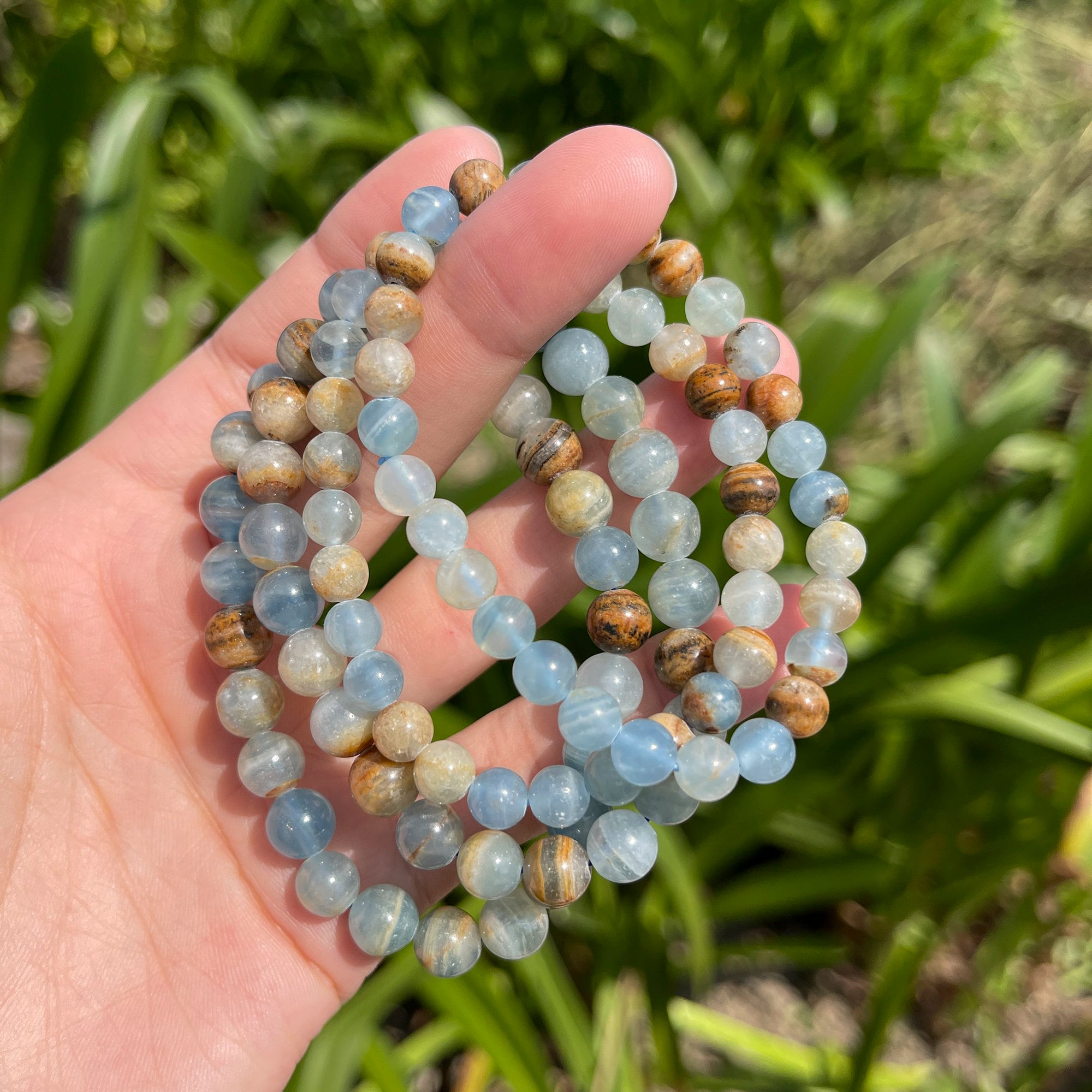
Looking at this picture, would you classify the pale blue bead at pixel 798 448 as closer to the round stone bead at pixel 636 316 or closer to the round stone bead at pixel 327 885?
the round stone bead at pixel 636 316

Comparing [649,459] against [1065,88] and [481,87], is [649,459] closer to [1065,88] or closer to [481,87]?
[481,87]

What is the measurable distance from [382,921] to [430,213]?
2.66 feet

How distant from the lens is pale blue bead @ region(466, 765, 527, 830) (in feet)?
3.23

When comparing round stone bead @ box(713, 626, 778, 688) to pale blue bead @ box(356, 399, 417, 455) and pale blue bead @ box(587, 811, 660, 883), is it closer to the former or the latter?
pale blue bead @ box(587, 811, 660, 883)

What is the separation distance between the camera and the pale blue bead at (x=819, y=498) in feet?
3.59

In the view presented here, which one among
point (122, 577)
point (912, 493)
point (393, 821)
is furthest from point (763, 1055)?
point (122, 577)

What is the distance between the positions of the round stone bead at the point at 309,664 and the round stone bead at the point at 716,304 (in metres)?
0.61

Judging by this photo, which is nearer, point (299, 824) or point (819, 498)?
point (299, 824)

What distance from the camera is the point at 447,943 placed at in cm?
98

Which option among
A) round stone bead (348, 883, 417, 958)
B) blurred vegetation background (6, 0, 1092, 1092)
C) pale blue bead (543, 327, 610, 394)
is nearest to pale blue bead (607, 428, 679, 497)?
pale blue bead (543, 327, 610, 394)

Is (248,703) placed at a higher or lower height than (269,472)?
lower

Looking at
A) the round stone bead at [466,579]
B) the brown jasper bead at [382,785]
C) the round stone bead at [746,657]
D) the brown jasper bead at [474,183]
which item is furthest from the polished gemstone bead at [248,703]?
the brown jasper bead at [474,183]

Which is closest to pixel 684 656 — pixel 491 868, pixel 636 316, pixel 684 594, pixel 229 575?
pixel 684 594

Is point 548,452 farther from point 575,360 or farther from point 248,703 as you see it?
point 248,703
